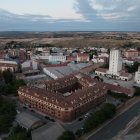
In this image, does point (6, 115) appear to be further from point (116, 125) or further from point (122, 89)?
point (122, 89)

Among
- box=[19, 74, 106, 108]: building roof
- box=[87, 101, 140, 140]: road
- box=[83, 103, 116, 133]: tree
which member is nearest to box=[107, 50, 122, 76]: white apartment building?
box=[19, 74, 106, 108]: building roof

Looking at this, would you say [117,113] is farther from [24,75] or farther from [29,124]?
[24,75]

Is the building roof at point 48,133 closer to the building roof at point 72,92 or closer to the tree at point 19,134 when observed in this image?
the tree at point 19,134

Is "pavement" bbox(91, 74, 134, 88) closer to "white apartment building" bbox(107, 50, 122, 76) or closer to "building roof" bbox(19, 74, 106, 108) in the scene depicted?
"white apartment building" bbox(107, 50, 122, 76)

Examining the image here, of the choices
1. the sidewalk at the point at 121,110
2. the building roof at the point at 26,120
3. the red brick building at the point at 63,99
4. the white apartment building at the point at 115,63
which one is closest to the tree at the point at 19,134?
the building roof at the point at 26,120

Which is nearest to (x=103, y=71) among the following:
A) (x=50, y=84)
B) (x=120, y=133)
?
(x=50, y=84)

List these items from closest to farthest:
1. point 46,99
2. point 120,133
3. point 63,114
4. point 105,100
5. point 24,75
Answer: point 120,133
point 63,114
point 46,99
point 105,100
point 24,75

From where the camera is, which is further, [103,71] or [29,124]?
[103,71]
